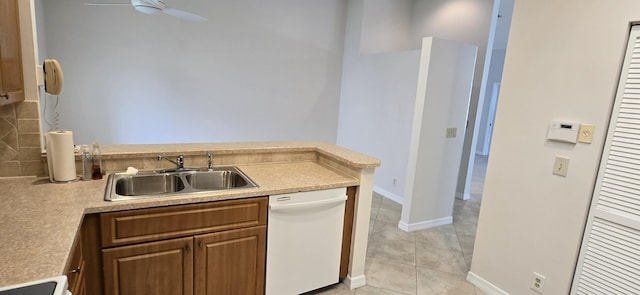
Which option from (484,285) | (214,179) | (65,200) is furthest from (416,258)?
(65,200)

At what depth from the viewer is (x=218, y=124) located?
4934 millimetres

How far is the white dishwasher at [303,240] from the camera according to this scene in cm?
201

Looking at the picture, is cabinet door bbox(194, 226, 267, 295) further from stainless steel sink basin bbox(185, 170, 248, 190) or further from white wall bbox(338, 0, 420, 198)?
white wall bbox(338, 0, 420, 198)

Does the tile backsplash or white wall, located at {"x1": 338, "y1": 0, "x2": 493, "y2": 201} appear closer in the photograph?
the tile backsplash

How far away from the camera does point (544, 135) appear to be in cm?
206

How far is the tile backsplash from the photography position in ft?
5.84

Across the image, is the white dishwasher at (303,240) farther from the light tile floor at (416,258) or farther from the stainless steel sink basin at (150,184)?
the stainless steel sink basin at (150,184)

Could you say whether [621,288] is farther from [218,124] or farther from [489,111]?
[489,111]

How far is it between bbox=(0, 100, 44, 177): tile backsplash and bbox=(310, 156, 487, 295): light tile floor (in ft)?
6.36

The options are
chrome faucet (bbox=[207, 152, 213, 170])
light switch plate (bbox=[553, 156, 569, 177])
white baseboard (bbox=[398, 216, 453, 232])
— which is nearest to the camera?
light switch plate (bbox=[553, 156, 569, 177])

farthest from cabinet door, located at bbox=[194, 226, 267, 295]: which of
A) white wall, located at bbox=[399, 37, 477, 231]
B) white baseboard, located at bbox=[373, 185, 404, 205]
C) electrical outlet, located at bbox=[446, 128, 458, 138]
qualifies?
white baseboard, located at bbox=[373, 185, 404, 205]

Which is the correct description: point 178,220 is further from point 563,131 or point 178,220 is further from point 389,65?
point 389,65

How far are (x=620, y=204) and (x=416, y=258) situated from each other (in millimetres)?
1590

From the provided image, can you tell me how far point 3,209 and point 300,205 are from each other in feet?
4.59
